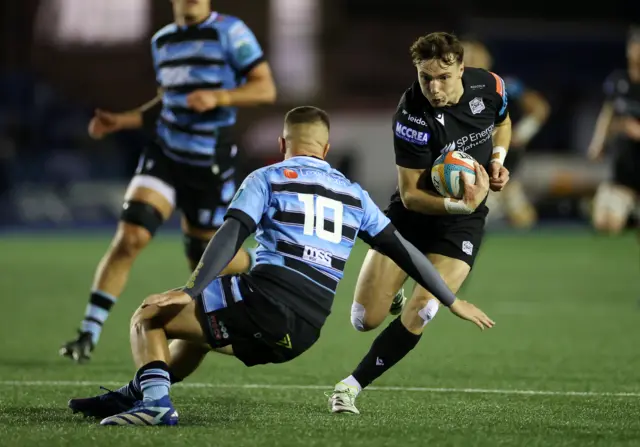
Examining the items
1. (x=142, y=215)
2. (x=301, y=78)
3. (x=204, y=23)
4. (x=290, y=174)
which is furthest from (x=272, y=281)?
(x=301, y=78)

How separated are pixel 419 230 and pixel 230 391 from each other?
4.31ft

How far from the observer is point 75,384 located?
6355 mm

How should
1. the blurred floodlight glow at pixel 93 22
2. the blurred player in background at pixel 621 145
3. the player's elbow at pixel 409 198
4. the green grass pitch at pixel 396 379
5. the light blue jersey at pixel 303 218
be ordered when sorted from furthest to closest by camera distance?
the blurred floodlight glow at pixel 93 22, the blurred player in background at pixel 621 145, the player's elbow at pixel 409 198, the light blue jersey at pixel 303 218, the green grass pitch at pixel 396 379

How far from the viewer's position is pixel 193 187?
750 centimetres

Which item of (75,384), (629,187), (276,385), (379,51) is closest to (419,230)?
(276,385)

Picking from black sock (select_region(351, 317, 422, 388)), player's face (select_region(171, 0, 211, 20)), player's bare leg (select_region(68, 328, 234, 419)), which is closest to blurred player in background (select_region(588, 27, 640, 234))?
player's face (select_region(171, 0, 211, 20))

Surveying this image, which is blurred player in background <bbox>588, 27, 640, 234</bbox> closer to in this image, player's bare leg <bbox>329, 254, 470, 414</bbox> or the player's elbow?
the player's elbow

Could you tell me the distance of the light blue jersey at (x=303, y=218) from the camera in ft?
16.3

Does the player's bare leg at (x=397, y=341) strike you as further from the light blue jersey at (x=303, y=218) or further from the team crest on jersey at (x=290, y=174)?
the team crest on jersey at (x=290, y=174)

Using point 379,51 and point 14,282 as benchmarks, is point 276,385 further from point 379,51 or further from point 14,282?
point 379,51

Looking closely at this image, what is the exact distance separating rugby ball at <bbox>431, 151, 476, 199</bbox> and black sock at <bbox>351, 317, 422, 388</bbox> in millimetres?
718

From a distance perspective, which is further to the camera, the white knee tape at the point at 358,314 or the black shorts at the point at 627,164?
the black shorts at the point at 627,164

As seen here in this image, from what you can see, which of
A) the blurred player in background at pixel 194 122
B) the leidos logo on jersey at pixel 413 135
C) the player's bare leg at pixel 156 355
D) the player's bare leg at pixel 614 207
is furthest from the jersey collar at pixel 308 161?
the player's bare leg at pixel 614 207

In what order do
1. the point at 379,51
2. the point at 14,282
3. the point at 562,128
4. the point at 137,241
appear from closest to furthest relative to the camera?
the point at 137,241, the point at 14,282, the point at 562,128, the point at 379,51
